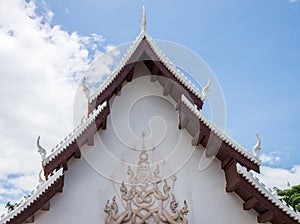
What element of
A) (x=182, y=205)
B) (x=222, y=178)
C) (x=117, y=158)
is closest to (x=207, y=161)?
(x=222, y=178)

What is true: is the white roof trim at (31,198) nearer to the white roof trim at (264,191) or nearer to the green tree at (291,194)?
the white roof trim at (264,191)

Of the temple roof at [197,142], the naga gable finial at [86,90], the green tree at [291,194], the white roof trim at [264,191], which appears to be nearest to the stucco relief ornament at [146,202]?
the temple roof at [197,142]

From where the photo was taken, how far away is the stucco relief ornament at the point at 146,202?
20.9 feet

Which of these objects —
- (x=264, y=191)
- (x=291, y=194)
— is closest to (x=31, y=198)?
(x=264, y=191)

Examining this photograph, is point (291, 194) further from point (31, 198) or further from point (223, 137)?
point (31, 198)

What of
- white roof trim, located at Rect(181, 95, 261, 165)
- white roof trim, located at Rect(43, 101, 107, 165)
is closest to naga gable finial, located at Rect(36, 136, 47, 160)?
white roof trim, located at Rect(43, 101, 107, 165)

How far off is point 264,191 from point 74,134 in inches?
125

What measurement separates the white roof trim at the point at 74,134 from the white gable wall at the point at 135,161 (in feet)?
1.81

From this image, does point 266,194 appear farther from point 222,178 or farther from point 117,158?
point 117,158

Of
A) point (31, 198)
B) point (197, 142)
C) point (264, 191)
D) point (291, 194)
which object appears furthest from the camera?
point (291, 194)

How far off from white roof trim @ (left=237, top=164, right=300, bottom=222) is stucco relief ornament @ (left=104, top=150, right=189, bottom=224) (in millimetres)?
1128

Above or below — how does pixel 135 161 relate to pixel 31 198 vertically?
above

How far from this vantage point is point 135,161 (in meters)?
6.89

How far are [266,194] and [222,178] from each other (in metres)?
0.95
